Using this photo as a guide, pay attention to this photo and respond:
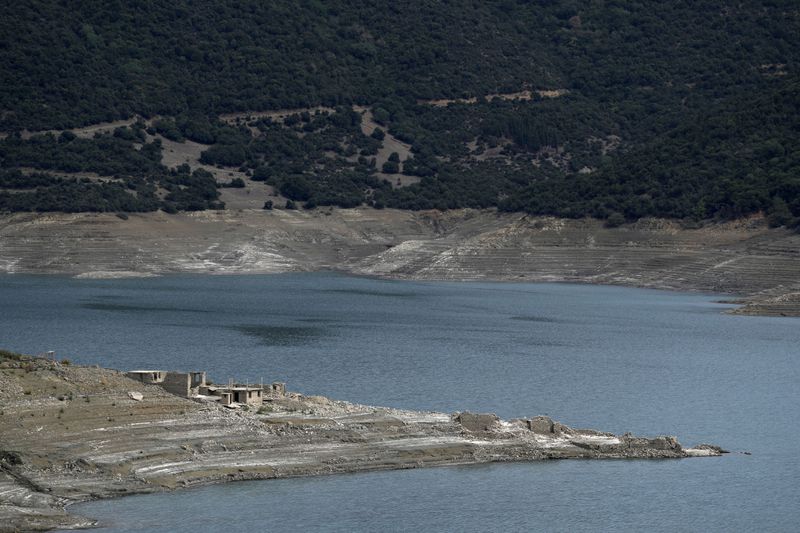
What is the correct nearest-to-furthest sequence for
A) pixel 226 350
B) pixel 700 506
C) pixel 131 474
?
pixel 131 474
pixel 700 506
pixel 226 350

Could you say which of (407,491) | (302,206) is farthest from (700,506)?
(302,206)

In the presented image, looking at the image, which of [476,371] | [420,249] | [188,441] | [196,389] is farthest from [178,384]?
[420,249]

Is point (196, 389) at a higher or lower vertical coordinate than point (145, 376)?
lower

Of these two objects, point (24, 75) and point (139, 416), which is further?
point (24, 75)

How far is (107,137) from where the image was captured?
184000 millimetres

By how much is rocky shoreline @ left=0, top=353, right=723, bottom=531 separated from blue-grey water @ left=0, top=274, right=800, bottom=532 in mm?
702

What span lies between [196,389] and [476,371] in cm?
2829

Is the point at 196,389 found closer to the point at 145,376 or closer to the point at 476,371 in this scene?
the point at 145,376

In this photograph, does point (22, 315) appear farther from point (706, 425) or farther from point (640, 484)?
point (640, 484)

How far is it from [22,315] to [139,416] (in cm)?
5689

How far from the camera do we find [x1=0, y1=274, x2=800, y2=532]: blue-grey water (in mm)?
52000

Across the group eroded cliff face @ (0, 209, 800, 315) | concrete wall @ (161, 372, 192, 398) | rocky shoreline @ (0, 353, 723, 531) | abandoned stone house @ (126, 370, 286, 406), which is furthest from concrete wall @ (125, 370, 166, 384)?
eroded cliff face @ (0, 209, 800, 315)

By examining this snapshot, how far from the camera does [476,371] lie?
85125 millimetres

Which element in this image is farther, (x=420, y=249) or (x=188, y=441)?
(x=420, y=249)
